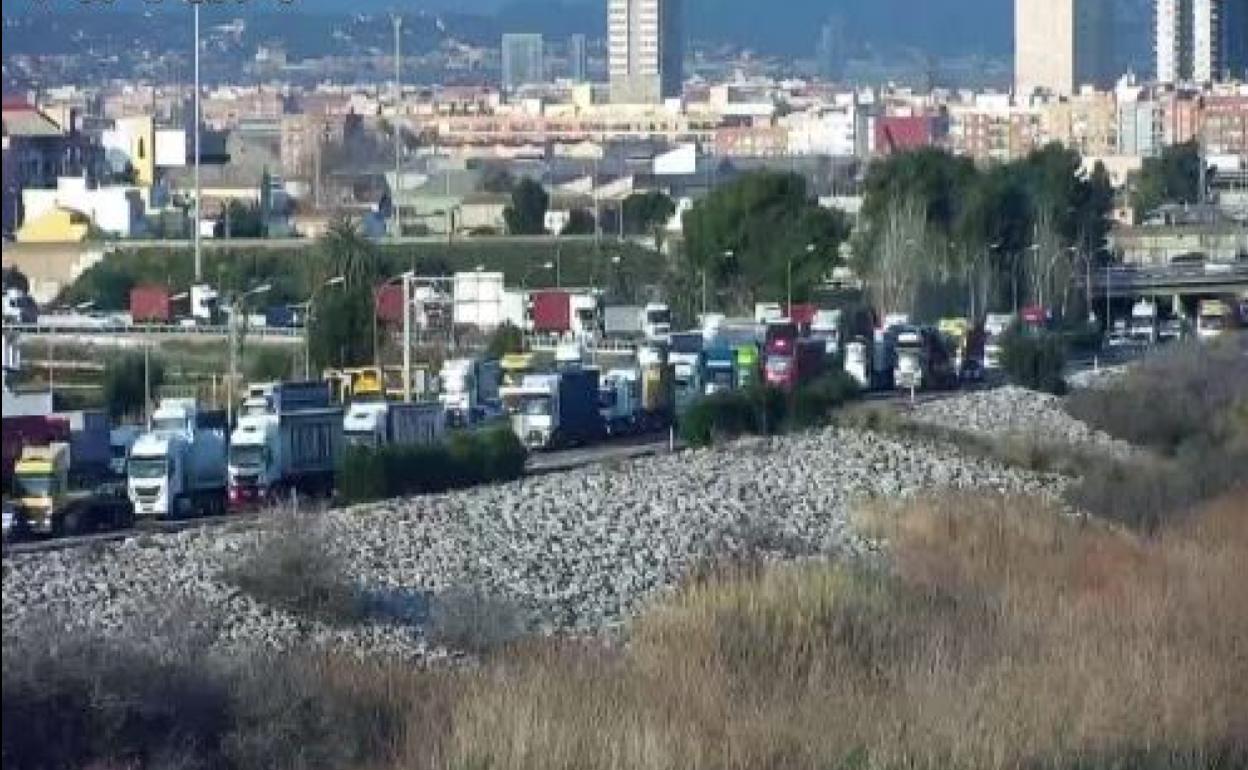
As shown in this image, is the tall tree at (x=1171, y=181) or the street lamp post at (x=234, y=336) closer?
the street lamp post at (x=234, y=336)

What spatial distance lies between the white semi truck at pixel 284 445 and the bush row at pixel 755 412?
342 cm

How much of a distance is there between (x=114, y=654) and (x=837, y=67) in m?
145

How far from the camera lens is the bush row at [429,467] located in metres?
18.8

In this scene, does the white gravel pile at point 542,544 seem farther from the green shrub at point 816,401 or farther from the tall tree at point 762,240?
the tall tree at point 762,240

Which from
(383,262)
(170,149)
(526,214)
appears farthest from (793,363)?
(170,149)

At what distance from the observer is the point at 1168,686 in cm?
970

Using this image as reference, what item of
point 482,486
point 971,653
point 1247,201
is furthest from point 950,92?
point 971,653

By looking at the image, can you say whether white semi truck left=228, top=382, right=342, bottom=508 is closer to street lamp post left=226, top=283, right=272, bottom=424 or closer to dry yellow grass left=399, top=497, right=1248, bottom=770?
street lamp post left=226, top=283, right=272, bottom=424

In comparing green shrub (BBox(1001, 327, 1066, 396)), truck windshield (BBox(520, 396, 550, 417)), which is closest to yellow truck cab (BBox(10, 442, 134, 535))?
truck windshield (BBox(520, 396, 550, 417))

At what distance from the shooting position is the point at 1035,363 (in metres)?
31.2

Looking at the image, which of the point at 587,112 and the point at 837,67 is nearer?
the point at 587,112

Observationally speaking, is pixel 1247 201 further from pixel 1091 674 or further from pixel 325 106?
pixel 1091 674

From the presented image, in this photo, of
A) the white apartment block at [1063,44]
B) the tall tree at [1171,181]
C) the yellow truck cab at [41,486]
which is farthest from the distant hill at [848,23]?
the yellow truck cab at [41,486]

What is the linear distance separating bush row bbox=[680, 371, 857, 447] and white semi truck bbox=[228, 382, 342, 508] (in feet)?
11.2
